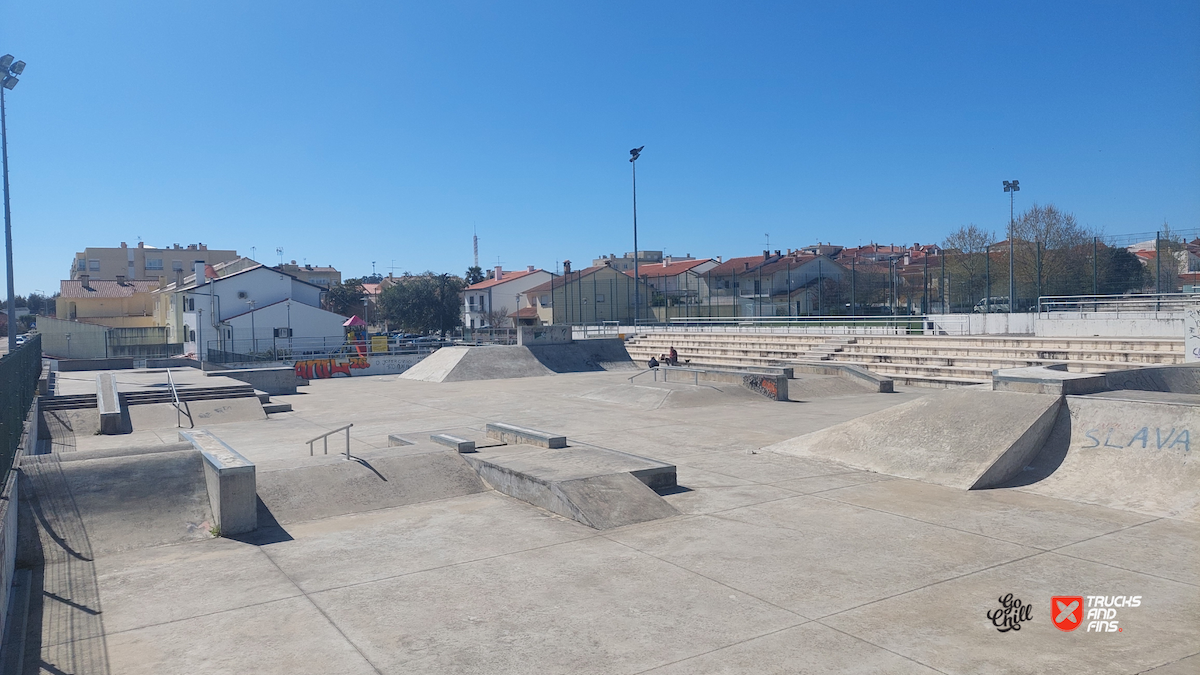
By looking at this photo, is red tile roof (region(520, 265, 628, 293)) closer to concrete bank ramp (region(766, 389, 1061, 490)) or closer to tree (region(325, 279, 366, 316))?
tree (region(325, 279, 366, 316))

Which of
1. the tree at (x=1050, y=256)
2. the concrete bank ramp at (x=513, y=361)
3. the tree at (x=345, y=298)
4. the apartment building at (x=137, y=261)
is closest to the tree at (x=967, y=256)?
the tree at (x=1050, y=256)

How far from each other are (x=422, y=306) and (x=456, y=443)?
55195 millimetres

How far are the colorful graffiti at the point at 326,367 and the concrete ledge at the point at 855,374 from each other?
18941 mm

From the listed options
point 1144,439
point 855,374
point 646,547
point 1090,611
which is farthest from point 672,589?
point 855,374

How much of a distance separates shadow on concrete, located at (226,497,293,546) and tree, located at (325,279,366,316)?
70.0 metres

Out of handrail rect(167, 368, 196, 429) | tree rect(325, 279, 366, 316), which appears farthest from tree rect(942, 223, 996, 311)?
tree rect(325, 279, 366, 316)

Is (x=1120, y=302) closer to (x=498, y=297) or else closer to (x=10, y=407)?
(x=10, y=407)

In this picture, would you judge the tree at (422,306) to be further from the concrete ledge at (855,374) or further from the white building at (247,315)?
the concrete ledge at (855,374)

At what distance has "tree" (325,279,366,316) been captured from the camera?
76625mm

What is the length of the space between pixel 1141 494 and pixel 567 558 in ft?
21.3

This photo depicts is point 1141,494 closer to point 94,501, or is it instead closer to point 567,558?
point 567,558

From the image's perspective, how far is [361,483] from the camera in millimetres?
9812

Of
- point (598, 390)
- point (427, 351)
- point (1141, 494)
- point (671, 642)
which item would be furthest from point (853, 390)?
point (427, 351)

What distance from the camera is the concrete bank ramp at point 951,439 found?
32.7ft
